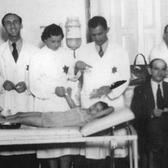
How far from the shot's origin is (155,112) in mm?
3910

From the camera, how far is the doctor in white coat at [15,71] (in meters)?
4.38

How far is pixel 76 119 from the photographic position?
3926 mm

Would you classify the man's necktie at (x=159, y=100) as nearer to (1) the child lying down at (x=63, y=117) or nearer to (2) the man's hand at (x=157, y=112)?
(2) the man's hand at (x=157, y=112)

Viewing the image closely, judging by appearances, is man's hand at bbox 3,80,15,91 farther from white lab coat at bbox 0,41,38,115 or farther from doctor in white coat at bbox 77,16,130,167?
doctor in white coat at bbox 77,16,130,167

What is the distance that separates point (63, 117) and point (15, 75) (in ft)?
2.76

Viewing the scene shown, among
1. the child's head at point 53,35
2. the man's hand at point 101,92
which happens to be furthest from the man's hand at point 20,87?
the man's hand at point 101,92

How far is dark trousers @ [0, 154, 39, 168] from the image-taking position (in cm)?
462

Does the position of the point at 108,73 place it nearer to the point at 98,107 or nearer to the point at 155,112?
the point at 98,107

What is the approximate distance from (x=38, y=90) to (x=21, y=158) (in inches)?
41.6

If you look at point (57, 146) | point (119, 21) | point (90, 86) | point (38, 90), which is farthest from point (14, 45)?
point (119, 21)

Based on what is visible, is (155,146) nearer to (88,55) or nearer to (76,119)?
(76,119)

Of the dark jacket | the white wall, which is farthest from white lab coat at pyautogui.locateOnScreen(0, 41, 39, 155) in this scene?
the dark jacket

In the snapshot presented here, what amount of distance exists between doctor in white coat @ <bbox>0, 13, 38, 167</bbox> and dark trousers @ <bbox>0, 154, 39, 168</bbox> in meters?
0.35

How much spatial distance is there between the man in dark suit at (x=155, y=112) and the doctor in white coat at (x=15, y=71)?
1.20 m
